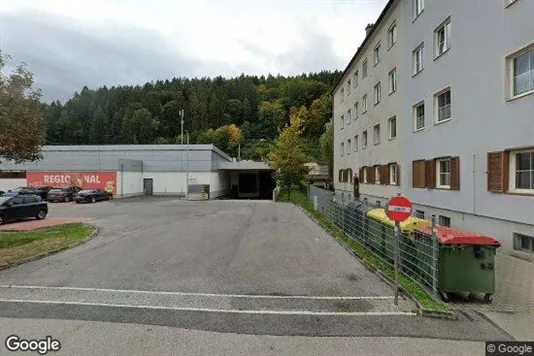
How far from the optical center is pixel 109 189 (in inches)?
1609

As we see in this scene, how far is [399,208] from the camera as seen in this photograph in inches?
254

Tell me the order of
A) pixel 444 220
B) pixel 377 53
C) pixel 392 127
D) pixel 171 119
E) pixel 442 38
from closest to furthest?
pixel 444 220 < pixel 442 38 < pixel 392 127 < pixel 377 53 < pixel 171 119

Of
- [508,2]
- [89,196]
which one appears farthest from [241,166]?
[508,2]

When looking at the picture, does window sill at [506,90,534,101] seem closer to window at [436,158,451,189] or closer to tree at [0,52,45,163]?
window at [436,158,451,189]

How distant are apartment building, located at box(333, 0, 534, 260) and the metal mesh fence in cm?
247

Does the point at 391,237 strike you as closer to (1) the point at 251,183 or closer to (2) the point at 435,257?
(2) the point at 435,257

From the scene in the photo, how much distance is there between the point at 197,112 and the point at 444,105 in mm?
104654

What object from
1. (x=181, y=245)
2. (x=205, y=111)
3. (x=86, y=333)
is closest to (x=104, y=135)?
(x=205, y=111)

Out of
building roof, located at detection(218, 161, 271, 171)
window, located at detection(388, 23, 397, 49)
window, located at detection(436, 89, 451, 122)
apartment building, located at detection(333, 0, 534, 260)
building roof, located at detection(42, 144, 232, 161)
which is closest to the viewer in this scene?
apartment building, located at detection(333, 0, 534, 260)

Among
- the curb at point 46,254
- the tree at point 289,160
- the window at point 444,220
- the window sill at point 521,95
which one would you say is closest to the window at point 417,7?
the window sill at point 521,95

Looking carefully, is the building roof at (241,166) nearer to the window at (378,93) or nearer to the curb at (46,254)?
the window at (378,93)

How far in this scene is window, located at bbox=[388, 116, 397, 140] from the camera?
2074cm

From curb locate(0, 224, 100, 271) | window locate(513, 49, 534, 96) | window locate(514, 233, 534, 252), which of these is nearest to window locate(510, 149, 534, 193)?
window locate(514, 233, 534, 252)

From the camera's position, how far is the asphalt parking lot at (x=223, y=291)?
5602mm
